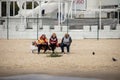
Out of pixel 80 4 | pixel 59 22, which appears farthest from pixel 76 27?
pixel 80 4

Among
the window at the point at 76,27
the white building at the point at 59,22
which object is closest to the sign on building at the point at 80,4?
the white building at the point at 59,22

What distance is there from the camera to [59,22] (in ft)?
144

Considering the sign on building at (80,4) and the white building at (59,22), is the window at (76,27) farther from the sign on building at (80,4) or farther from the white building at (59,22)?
the sign on building at (80,4)

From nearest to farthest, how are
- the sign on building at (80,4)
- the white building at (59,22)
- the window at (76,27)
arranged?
the white building at (59,22) < the window at (76,27) < the sign on building at (80,4)

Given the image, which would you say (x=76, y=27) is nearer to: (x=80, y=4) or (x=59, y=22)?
(x=59, y=22)

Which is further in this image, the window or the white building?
the window

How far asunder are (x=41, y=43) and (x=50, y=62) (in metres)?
4.39

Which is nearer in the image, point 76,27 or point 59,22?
point 59,22

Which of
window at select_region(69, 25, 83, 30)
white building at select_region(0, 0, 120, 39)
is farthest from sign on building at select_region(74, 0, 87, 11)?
window at select_region(69, 25, 83, 30)

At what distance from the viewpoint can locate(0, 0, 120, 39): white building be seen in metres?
41.8

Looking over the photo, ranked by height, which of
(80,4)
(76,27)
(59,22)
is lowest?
(76,27)

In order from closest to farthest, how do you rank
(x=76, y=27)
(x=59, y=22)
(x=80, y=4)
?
1. (x=59, y=22)
2. (x=76, y=27)
3. (x=80, y=4)

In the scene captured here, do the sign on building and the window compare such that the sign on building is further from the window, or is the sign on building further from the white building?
the window

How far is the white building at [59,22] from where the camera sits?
41.8m
